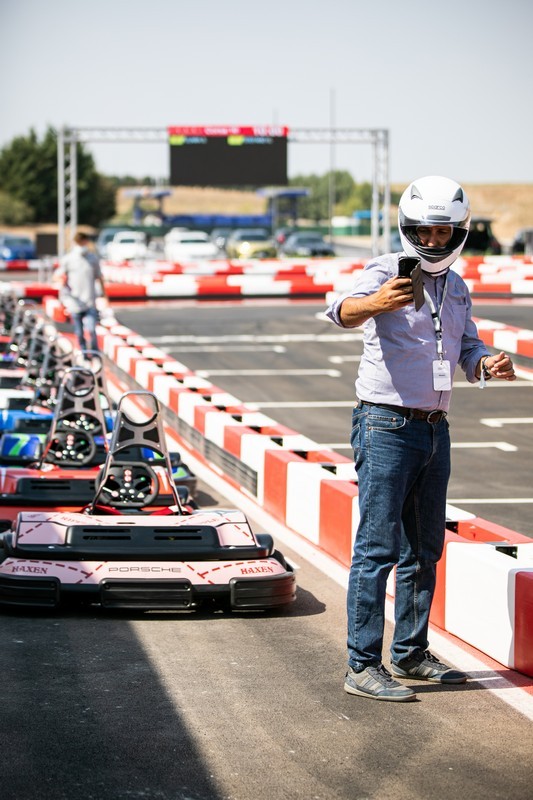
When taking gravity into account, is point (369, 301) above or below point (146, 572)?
above

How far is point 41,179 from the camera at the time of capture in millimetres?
113312

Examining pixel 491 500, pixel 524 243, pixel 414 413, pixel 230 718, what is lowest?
pixel 491 500

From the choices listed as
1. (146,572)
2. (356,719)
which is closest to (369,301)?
A: (356,719)

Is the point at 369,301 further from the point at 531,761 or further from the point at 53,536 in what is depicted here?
the point at 53,536

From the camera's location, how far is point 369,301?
5.04 m

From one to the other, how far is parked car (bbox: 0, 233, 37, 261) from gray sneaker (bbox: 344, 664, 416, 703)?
55199mm

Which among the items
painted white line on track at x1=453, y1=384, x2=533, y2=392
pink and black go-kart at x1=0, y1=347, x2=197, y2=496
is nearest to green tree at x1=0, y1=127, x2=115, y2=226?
painted white line on track at x1=453, y1=384, x2=533, y2=392

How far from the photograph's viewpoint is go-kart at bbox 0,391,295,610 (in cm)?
648

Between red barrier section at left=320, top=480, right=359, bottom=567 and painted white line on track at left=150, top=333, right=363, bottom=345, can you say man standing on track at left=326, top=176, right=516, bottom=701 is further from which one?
painted white line on track at left=150, top=333, right=363, bottom=345

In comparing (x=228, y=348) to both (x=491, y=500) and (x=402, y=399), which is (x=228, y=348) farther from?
(x=402, y=399)

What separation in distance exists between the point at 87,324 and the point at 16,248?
4405 centimetres

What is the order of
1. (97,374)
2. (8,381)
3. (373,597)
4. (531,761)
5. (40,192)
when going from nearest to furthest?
(531,761) < (373,597) < (97,374) < (8,381) < (40,192)

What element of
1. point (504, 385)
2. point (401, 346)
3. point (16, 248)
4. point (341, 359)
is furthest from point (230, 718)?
point (16, 248)

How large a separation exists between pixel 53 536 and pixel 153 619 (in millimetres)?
645
